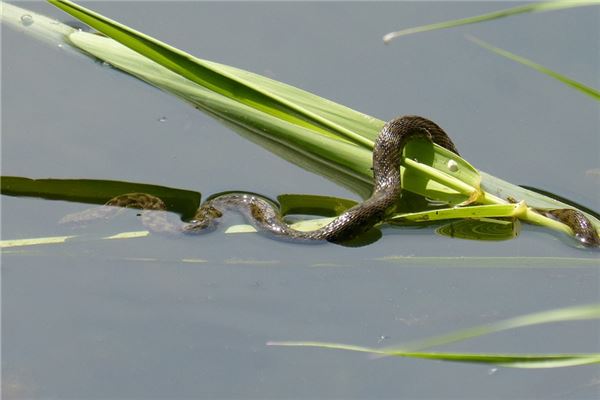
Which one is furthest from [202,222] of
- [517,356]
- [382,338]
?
[517,356]

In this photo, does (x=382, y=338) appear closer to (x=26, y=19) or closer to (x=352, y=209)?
(x=352, y=209)

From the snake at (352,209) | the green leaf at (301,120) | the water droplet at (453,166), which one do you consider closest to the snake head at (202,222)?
the snake at (352,209)

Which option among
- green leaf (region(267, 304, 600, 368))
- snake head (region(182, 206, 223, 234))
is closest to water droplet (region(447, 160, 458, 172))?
snake head (region(182, 206, 223, 234))

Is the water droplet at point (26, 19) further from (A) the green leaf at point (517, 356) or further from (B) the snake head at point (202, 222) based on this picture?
(A) the green leaf at point (517, 356)

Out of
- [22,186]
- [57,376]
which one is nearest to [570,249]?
[57,376]

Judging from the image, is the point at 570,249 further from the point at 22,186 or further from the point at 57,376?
the point at 22,186
